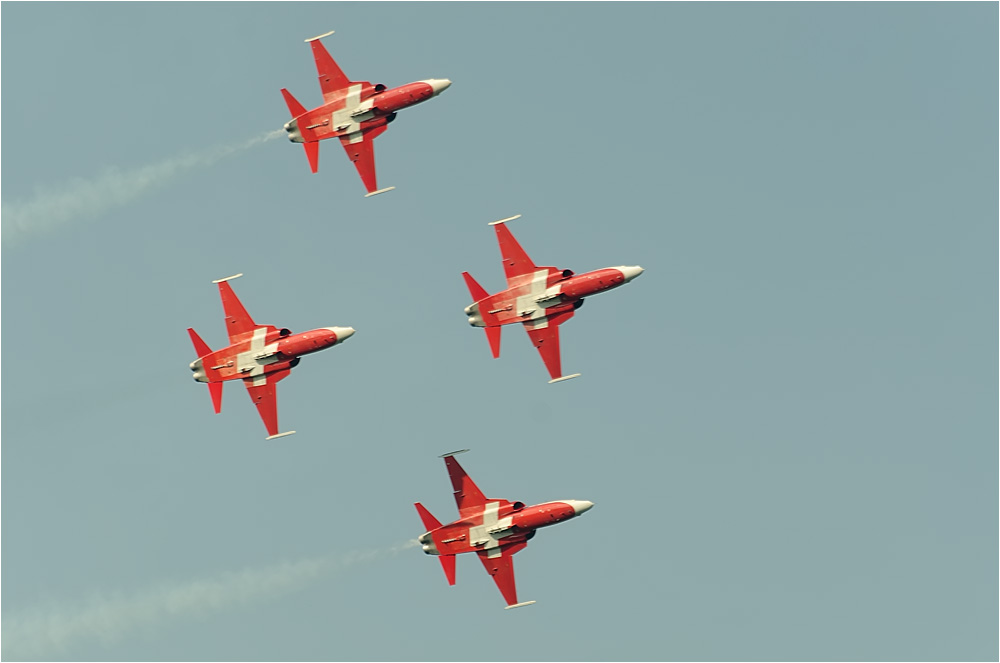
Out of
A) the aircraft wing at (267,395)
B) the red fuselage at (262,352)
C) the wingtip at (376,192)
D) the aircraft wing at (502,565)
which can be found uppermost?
the wingtip at (376,192)

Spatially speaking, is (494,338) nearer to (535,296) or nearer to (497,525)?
(535,296)

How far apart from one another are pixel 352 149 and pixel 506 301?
14650 millimetres

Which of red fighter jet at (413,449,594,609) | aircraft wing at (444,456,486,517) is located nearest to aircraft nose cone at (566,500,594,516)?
red fighter jet at (413,449,594,609)

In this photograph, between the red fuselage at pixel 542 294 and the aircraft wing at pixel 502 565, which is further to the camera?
the red fuselage at pixel 542 294

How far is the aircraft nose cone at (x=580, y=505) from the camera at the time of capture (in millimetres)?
149500

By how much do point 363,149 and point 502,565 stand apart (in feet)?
95.9

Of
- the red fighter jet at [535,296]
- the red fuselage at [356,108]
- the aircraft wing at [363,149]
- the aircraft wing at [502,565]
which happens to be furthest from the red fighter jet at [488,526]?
the red fuselage at [356,108]

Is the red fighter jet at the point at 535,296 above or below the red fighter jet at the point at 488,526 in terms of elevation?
above

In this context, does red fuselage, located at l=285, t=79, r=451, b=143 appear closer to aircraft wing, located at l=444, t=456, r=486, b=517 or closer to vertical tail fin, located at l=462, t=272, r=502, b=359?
vertical tail fin, located at l=462, t=272, r=502, b=359

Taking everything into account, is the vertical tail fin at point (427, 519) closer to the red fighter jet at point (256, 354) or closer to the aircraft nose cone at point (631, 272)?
the red fighter jet at point (256, 354)

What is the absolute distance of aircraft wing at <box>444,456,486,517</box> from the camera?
150 metres

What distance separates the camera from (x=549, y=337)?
154 metres

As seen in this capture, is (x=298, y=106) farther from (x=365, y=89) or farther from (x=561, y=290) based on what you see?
(x=561, y=290)

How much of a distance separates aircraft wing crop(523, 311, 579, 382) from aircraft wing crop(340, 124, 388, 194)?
46.7 ft
